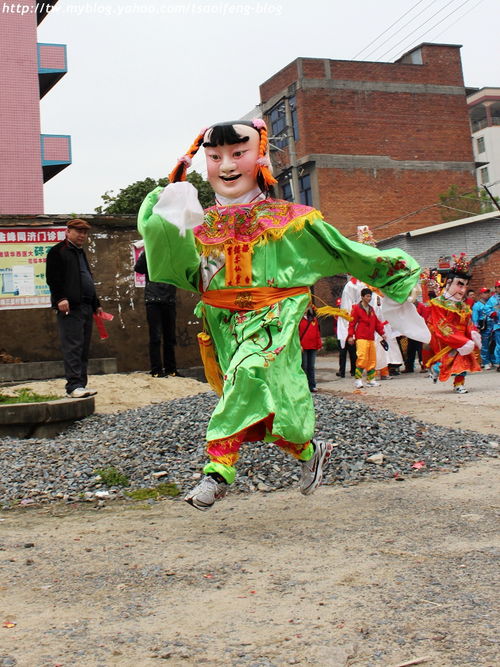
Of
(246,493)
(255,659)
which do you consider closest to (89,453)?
(246,493)

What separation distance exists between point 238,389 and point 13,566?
1296 millimetres

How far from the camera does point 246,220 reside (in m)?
4.23

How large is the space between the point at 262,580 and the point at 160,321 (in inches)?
277

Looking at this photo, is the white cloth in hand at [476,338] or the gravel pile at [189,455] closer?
the gravel pile at [189,455]

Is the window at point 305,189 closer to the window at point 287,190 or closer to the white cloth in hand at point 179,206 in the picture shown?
the window at point 287,190

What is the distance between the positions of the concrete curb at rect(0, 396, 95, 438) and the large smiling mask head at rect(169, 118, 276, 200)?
320 centimetres

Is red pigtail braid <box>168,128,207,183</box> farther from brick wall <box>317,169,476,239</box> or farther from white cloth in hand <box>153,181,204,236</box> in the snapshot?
brick wall <box>317,169,476,239</box>

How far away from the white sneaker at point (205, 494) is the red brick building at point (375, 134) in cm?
2609

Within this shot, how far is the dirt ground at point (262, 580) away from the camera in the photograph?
90.7 inches

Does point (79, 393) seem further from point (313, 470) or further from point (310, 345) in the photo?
point (310, 345)

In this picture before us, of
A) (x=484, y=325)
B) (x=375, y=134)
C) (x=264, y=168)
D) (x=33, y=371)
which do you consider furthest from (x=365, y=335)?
(x=375, y=134)

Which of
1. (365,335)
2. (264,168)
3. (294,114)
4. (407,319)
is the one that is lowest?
(407,319)

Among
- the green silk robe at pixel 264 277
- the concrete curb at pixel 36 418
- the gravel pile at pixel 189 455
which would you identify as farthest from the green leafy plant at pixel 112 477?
the concrete curb at pixel 36 418

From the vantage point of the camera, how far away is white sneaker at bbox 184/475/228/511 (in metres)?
3.52
